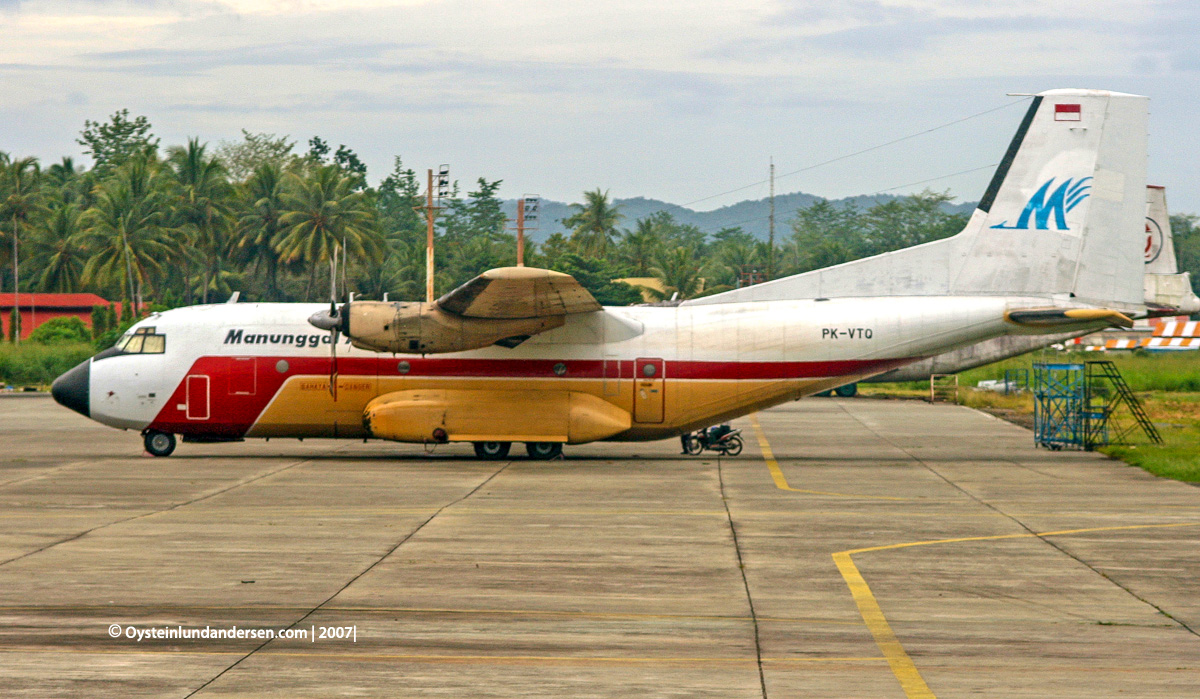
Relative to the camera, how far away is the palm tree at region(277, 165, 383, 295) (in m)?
77.8

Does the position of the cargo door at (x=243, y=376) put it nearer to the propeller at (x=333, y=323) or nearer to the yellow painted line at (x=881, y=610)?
the propeller at (x=333, y=323)

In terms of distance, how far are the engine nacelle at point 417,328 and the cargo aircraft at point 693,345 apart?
0.35 metres

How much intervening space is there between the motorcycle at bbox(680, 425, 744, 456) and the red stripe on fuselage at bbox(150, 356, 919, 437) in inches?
111

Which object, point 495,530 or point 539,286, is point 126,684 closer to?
point 495,530

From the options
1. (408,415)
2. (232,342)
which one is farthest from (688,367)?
(232,342)

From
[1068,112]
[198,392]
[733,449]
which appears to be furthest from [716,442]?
[198,392]

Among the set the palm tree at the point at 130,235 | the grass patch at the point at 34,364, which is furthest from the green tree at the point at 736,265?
the grass patch at the point at 34,364

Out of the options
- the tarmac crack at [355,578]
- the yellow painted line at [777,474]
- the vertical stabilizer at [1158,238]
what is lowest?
the yellow painted line at [777,474]

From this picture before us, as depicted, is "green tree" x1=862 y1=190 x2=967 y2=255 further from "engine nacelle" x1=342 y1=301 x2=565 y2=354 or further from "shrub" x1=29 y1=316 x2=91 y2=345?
"engine nacelle" x1=342 y1=301 x2=565 y2=354

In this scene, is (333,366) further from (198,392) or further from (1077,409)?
(1077,409)

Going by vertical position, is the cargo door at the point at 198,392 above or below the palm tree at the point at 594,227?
below

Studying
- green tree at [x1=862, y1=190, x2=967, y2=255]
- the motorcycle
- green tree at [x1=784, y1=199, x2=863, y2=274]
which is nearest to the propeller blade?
the motorcycle

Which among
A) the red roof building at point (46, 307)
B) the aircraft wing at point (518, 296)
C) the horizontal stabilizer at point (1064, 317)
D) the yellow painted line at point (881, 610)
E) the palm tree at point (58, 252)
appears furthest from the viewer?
the palm tree at point (58, 252)

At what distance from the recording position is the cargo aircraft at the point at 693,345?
2298cm
